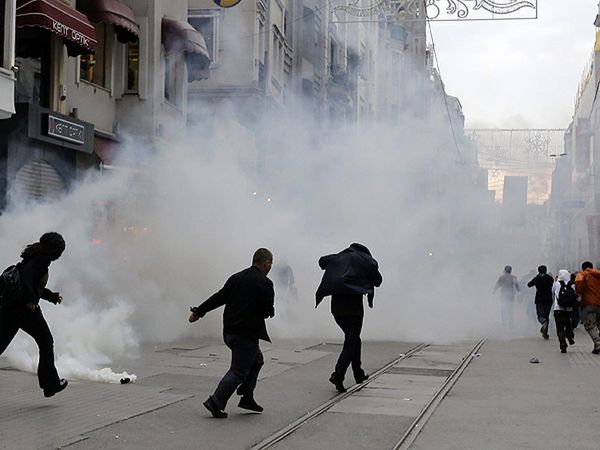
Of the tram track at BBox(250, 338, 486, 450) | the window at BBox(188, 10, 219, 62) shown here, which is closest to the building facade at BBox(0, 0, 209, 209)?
the window at BBox(188, 10, 219, 62)

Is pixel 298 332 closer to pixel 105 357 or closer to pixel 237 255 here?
pixel 237 255

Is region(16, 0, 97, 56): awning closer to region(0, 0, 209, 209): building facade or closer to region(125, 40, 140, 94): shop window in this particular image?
region(0, 0, 209, 209): building facade

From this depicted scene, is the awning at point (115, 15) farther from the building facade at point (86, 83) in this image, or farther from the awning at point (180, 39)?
the awning at point (180, 39)

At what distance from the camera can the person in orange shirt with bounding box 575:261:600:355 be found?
15.6 metres

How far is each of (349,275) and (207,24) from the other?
1750 cm

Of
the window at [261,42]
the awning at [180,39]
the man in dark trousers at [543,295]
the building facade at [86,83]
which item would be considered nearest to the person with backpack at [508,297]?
the man in dark trousers at [543,295]

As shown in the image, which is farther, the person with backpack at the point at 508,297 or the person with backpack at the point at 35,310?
the person with backpack at the point at 508,297

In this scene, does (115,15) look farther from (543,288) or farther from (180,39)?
(543,288)

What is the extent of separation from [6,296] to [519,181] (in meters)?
40.9

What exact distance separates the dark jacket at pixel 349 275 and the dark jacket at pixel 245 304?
2026 millimetres

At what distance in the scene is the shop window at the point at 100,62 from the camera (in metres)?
20.5

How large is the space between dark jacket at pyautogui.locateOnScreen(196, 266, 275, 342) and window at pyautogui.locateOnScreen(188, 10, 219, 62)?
19.0 m

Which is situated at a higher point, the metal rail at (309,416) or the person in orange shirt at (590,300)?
the person in orange shirt at (590,300)

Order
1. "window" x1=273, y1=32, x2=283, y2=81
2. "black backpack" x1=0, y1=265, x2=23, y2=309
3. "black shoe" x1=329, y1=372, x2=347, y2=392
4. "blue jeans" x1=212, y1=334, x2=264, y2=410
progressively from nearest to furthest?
"black backpack" x1=0, y1=265, x2=23, y2=309 → "blue jeans" x1=212, y1=334, x2=264, y2=410 → "black shoe" x1=329, y1=372, x2=347, y2=392 → "window" x1=273, y1=32, x2=283, y2=81
